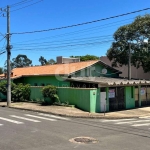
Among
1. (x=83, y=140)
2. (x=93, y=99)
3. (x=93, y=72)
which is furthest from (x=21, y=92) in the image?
(x=83, y=140)

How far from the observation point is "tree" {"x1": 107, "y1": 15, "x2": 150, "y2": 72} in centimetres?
3145

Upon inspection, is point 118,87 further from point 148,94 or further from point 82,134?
point 82,134

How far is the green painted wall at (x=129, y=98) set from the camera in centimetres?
2402

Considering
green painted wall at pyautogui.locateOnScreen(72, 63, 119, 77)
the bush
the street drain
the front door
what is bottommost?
the street drain

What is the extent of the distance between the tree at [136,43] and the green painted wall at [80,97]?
12.2 metres

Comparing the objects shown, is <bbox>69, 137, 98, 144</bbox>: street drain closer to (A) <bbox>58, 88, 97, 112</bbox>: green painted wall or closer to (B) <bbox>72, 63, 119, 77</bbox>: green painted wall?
(A) <bbox>58, 88, 97, 112</bbox>: green painted wall

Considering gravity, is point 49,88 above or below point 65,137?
above

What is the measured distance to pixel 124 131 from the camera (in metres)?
12.4

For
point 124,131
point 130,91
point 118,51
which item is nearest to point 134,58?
point 118,51

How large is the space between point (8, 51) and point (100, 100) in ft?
32.5

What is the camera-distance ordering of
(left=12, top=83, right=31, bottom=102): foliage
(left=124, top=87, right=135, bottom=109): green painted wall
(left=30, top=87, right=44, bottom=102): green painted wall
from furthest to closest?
(left=12, top=83, right=31, bottom=102): foliage < (left=30, top=87, right=44, bottom=102): green painted wall < (left=124, top=87, right=135, bottom=109): green painted wall

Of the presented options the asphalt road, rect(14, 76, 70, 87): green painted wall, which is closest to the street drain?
the asphalt road

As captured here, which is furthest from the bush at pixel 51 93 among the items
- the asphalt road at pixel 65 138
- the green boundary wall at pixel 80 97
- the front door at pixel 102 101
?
the asphalt road at pixel 65 138

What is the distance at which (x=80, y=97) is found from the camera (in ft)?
70.2
